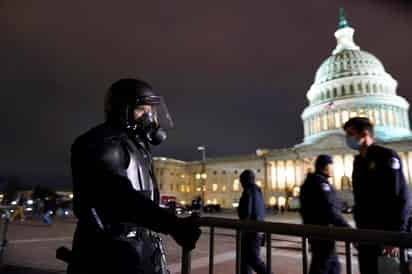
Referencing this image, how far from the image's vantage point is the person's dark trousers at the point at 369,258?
10.7 feet

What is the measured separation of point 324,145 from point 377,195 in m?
62.6

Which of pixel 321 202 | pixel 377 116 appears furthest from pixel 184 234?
pixel 377 116

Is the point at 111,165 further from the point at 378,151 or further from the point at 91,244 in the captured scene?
the point at 378,151

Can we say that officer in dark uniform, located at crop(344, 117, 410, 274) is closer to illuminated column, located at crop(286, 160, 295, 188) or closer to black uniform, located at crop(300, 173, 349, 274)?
black uniform, located at crop(300, 173, 349, 274)

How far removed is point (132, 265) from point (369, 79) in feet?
270

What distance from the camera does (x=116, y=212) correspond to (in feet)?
6.38

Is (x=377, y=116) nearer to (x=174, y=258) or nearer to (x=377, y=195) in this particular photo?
(x=174, y=258)

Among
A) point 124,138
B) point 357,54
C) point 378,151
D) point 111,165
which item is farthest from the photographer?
point 357,54

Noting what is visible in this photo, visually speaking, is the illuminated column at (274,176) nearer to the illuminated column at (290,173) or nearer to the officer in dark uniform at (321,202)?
the illuminated column at (290,173)

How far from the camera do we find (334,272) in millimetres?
4668

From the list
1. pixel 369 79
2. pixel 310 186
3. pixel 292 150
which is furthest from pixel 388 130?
pixel 310 186

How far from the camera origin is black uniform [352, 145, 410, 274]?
137 inches

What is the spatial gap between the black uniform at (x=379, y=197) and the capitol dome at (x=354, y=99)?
6611cm

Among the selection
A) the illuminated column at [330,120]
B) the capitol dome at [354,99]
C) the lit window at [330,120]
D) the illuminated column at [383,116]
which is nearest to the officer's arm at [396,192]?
the capitol dome at [354,99]
